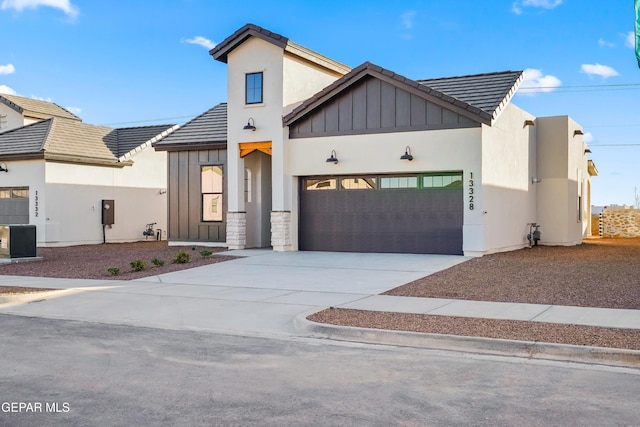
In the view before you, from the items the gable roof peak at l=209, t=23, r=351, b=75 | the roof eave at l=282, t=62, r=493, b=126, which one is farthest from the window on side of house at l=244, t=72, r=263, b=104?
the roof eave at l=282, t=62, r=493, b=126

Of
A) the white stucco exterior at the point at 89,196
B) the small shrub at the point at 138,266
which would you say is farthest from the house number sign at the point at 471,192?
the white stucco exterior at the point at 89,196

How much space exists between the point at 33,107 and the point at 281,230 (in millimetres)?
23242

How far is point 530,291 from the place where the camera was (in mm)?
12953

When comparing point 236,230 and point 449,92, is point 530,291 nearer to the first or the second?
point 449,92

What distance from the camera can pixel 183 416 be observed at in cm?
570

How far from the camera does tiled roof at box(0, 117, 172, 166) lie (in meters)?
27.3

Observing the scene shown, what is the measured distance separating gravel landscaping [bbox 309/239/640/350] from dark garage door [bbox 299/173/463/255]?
73.9 inches

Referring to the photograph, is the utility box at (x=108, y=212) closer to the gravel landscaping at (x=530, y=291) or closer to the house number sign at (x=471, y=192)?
the house number sign at (x=471, y=192)

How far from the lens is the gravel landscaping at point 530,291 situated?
29.4ft

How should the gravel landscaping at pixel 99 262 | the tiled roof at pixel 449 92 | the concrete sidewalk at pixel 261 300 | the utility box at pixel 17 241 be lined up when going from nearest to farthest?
the concrete sidewalk at pixel 261 300
the gravel landscaping at pixel 99 262
the tiled roof at pixel 449 92
the utility box at pixel 17 241

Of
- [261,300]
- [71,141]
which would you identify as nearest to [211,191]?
[71,141]

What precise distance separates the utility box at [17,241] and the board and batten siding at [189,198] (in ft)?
19.4

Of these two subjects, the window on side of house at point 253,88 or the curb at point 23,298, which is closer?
the curb at point 23,298

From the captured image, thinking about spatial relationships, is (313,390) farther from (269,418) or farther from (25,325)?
(25,325)
